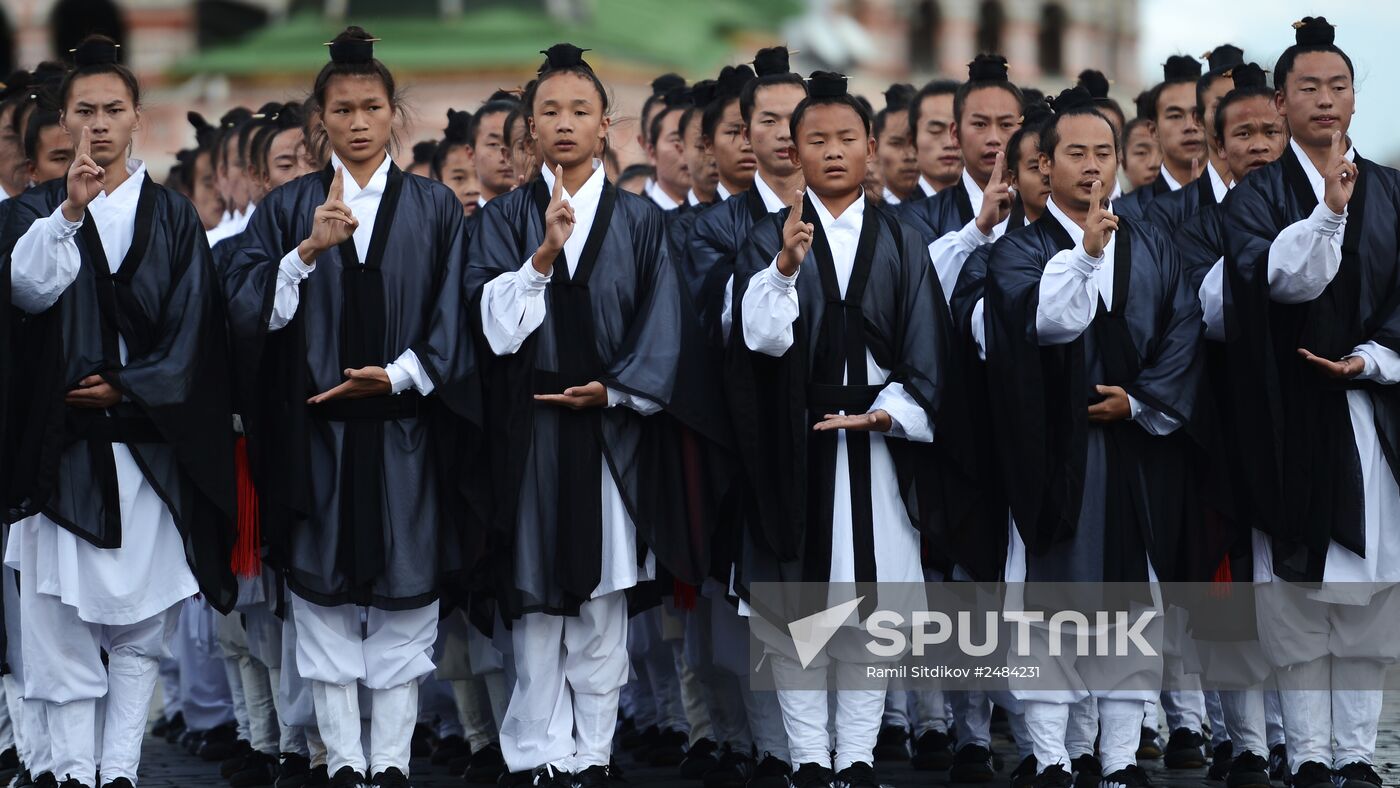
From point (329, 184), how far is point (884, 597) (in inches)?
92.9

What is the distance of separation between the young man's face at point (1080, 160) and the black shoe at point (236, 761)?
12.5 ft

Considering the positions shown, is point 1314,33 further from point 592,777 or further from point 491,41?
point 491,41

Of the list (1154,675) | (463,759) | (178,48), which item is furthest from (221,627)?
(178,48)

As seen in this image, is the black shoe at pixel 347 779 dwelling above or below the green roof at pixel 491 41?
below

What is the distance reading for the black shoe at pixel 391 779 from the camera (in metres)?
7.30

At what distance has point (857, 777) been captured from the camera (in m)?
7.34

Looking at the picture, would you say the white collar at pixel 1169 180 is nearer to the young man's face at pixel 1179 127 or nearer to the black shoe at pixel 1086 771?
the young man's face at pixel 1179 127

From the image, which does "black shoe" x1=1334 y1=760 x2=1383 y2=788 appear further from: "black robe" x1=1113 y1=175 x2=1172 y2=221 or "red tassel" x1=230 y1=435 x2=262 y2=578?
"red tassel" x1=230 y1=435 x2=262 y2=578

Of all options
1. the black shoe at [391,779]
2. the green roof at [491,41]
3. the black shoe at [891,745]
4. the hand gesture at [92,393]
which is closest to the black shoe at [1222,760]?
the black shoe at [891,745]

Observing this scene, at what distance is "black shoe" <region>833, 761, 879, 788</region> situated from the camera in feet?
24.0

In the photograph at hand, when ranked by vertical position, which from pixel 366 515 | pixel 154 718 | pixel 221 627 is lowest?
pixel 154 718

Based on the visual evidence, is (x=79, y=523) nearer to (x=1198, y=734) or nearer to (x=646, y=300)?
(x=646, y=300)

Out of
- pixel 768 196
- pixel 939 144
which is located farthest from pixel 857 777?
pixel 939 144

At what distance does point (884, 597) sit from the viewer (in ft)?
24.5
